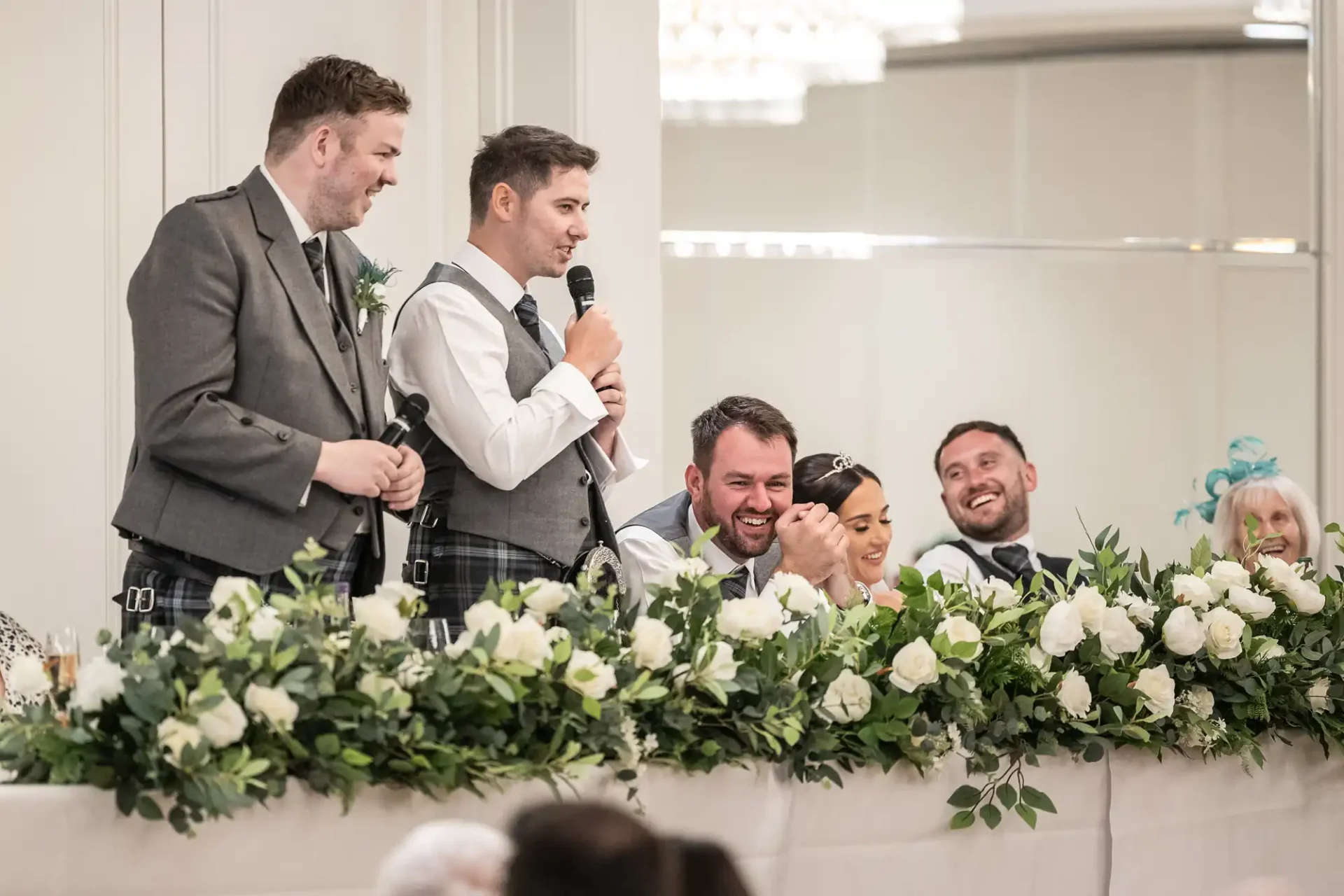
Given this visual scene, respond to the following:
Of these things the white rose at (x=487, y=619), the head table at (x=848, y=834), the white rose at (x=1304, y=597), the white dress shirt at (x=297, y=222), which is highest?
the white dress shirt at (x=297, y=222)

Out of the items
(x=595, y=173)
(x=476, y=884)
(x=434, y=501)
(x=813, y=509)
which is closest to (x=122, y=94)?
(x=595, y=173)

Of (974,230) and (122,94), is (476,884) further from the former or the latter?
(974,230)

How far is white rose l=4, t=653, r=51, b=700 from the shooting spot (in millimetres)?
1804

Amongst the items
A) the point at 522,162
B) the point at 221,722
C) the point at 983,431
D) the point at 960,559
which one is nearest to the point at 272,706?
the point at 221,722

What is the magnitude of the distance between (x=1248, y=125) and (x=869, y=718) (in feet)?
13.4

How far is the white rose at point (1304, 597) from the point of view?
245cm

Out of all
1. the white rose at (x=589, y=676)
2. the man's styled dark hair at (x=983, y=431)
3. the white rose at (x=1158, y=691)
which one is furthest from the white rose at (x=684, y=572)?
the man's styled dark hair at (x=983, y=431)

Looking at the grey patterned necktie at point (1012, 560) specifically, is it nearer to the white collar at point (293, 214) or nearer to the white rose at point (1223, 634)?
the white rose at point (1223, 634)

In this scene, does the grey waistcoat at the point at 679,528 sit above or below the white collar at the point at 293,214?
below

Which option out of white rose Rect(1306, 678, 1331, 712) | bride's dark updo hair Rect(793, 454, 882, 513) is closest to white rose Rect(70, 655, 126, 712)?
white rose Rect(1306, 678, 1331, 712)

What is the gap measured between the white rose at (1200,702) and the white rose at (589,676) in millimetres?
914

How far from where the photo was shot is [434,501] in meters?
2.80

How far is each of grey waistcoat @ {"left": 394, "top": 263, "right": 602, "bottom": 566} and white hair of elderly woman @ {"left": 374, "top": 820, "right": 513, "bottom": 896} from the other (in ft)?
5.16

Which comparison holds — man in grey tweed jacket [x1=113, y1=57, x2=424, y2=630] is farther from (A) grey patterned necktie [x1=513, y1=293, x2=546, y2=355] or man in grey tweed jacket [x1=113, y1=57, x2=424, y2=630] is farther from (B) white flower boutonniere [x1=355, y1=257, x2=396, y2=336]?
(A) grey patterned necktie [x1=513, y1=293, x2=546, y2=355]
